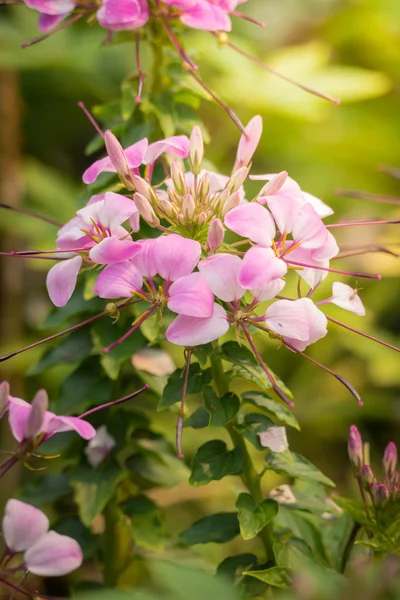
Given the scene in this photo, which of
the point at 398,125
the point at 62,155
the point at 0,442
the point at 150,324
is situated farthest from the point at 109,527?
the point at 62,155

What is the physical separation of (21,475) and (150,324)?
792 mm

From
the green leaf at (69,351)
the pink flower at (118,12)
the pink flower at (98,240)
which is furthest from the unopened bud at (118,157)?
the green leaf at (69,351)

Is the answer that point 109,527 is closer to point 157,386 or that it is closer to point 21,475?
point 157,386

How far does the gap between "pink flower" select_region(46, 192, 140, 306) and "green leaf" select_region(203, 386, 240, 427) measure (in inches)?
5.1

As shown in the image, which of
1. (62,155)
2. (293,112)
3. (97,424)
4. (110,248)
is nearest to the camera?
(110,248)

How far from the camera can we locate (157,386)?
740 millimetres

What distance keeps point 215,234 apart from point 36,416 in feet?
0.54

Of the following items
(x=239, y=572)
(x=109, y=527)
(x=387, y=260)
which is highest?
(x=239, y=572)

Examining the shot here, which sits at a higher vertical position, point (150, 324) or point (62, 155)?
point (150, 324)

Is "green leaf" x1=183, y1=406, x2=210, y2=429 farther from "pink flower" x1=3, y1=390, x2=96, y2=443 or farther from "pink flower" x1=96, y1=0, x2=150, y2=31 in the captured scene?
"pink flower" x1=96, y1=0, x2=150, y2=31

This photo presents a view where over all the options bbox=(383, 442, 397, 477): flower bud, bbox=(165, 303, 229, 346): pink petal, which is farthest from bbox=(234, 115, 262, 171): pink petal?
bbox=(383, 442, 397, 477): flower bud

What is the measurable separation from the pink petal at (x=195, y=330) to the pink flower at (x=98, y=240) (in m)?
0.06

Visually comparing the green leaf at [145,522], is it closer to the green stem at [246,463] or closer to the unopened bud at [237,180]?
the green stem at [246,463]

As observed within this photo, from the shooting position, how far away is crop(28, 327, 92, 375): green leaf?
0.76 meters
